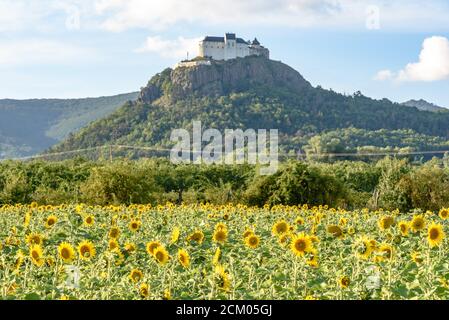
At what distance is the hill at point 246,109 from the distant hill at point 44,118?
20.8 meters

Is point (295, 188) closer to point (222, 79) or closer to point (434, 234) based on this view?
point (434, 234)

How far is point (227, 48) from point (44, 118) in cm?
4068

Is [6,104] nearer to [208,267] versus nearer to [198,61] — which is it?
[198,61]

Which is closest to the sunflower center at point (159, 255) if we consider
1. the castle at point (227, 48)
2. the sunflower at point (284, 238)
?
the sunflower at point (284, 238)

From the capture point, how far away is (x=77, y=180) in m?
23.3

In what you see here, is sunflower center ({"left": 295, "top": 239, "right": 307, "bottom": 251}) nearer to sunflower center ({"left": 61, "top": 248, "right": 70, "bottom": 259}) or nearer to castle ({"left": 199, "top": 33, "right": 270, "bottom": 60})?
sunflower center ({"left": 61, "top": 248, "right": 70, "bottom": 259})

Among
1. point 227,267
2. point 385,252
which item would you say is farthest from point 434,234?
point 227,267

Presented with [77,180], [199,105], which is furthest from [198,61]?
[77,180]

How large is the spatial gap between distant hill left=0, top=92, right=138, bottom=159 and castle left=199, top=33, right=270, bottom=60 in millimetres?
16414

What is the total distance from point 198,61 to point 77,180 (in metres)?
107

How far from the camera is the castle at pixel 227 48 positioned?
5413 inches

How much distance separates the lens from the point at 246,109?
106750mm

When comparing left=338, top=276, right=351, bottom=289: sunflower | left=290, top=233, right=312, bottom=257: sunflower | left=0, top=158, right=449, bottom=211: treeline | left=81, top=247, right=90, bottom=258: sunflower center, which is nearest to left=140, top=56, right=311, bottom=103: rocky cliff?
left=0, top=158, right=449, bottom=211: treeline

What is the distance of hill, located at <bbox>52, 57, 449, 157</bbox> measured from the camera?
300 feet
